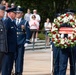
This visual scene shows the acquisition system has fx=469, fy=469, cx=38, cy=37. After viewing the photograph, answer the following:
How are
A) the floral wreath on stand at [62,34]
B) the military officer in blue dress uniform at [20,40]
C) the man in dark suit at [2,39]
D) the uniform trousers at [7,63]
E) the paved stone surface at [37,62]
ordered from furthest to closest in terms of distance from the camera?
the paved stone surface at [37,62] < the military officer in blue dress uniform at [20,40] < the floral wreath on stand at [62,34] < the uniform trousers at [7,63] < the man in dark suit at [2,39]

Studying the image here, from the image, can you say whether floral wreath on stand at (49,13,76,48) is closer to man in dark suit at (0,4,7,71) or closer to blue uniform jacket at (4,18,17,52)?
blue uniform jacket at (4,18,17,52)

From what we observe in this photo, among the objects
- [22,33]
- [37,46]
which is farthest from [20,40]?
[37,46]

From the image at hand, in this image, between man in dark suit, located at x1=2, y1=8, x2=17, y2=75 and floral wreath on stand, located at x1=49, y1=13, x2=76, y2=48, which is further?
floral wreath on stand, located at x1=49, y1=13, x2=76, y2=48

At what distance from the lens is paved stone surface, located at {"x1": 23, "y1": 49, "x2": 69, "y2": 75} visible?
15096 millimetres

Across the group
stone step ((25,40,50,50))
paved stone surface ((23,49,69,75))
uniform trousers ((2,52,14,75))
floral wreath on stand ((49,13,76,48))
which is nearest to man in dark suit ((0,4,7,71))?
uniform trousers ((2,52,14,75))

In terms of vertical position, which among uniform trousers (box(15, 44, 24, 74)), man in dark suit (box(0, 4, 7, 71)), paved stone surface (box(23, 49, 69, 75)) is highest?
man in dark suit (box(0, 4, 7, 71))

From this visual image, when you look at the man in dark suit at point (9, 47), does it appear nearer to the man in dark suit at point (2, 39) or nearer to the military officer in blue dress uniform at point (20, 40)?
the man in dark suit at point (2, 39)

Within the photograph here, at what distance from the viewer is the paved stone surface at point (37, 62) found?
15096 mm

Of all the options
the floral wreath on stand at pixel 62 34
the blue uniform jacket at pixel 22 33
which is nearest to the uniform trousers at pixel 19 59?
the blue uniform jacket at pixel 22 33

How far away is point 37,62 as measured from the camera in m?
17.9

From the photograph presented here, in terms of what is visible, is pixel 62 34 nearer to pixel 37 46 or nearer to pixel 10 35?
pixel 10 35

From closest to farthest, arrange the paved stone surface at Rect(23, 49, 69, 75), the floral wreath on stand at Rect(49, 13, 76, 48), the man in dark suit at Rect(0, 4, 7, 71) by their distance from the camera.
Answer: the man in dark suit at Rect(0, 4, 7, 71) → the floral wreath on stand at Rect(49, 13, 76, 48) → the paved stone surface at Rect(23, 49, 69, 75)

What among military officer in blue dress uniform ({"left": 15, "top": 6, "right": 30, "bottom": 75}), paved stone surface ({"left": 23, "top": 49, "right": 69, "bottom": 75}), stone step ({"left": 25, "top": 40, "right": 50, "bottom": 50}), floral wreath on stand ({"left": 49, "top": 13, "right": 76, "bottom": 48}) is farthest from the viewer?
stone step ({"left": 25, "top": 40, "right": 50, "bottom": 50})

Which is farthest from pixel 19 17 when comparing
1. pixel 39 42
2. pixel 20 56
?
pixel 39 42
